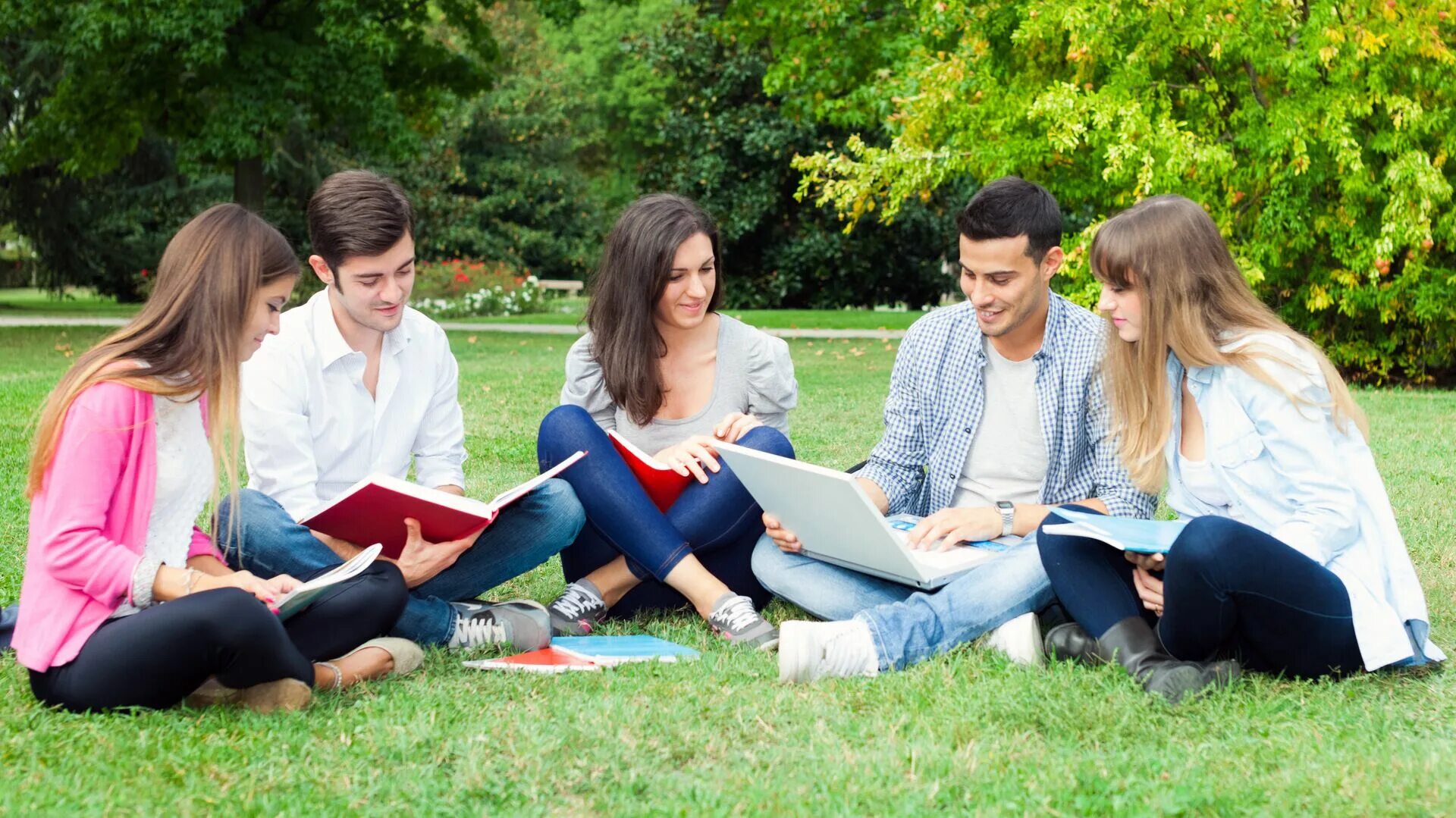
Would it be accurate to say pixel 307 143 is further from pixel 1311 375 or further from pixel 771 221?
pixel 1311 375

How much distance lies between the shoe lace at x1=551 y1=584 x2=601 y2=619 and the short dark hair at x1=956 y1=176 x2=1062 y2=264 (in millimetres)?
1509

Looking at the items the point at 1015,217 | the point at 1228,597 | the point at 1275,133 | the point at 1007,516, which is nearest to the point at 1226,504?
the point at 1228,597

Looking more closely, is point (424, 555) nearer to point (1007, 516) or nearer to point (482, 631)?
point (482, 631)

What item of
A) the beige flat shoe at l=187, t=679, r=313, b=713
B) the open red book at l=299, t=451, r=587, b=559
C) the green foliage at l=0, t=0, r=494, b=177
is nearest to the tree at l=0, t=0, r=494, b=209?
the green foliage at l=0, t=0, r=494, b=177

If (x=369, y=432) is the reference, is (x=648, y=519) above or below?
below

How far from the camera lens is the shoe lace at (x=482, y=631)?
3758 millimetres

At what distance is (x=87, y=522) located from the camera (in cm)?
290

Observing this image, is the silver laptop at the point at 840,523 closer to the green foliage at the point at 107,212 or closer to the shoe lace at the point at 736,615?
the shoe lace at the point at 736,615

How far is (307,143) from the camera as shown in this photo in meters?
25.1

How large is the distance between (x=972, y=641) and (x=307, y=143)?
77.5 feet

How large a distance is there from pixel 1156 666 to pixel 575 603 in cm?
168

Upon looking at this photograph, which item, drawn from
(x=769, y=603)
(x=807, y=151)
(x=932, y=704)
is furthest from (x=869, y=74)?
(x=932, y=704)

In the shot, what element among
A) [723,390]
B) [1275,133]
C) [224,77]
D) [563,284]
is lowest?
[563,284]

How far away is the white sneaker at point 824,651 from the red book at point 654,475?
0.74 m
